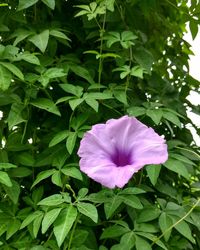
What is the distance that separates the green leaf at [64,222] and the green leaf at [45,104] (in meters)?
0.28

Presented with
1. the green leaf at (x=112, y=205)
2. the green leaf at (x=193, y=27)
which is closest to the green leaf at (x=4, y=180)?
the green leaf at (x=112, y=205)

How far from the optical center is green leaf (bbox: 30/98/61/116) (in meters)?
1.23

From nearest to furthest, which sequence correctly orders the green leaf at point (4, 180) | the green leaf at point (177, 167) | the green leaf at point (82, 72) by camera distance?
the green leaf at point (4, 180), the green leaf at point (177, 167), the green leaf at point (82, 72)

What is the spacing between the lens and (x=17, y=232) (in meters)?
1.21

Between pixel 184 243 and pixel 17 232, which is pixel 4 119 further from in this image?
pixel 184 243

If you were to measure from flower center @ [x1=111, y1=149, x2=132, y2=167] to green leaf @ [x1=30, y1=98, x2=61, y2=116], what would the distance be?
0.23m

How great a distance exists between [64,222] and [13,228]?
0.65ft

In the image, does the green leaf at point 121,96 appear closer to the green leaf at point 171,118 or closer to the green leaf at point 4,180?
the green leaf at point 171,118

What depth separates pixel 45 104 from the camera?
49.0 inches

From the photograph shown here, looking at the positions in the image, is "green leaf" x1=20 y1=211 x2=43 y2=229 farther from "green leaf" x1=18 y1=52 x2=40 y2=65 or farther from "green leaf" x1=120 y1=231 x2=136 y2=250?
"green leaf" x1=18 y1=52 x2=40 y2=65

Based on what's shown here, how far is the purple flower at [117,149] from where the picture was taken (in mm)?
989

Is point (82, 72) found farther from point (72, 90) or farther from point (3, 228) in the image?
point (3, 228)

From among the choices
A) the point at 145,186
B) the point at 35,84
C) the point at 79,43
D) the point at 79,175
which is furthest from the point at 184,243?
the point at 79,43

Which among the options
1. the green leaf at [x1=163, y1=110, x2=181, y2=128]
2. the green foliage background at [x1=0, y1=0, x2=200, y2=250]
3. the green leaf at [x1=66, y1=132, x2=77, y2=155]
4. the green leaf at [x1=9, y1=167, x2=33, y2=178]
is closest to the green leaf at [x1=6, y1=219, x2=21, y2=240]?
the green foliage background at [x1=0, y1=0, x2=200, y2=250]
